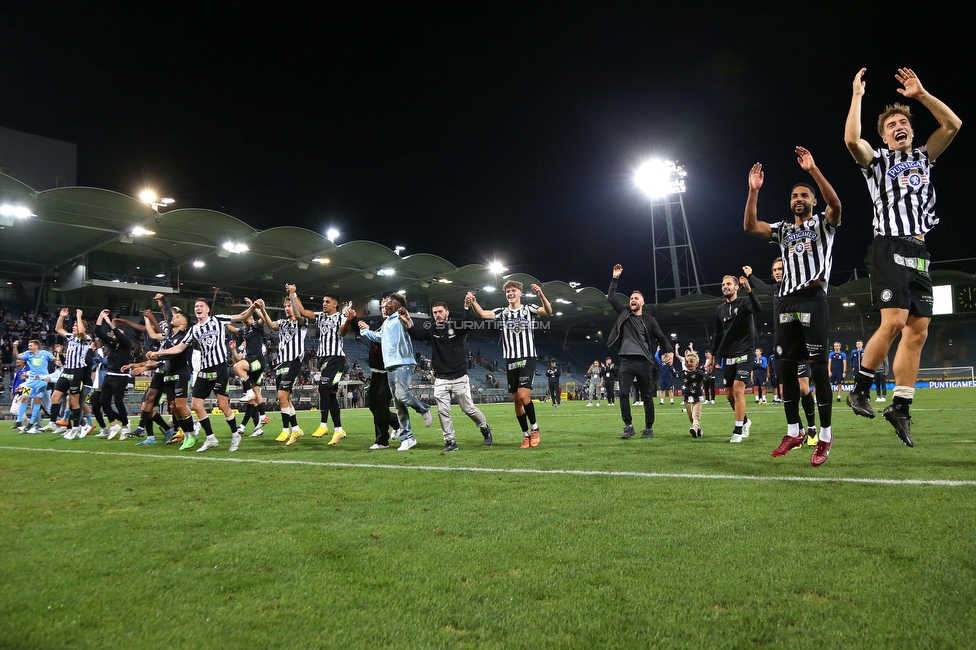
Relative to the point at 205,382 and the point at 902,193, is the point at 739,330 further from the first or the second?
the point at 205,382

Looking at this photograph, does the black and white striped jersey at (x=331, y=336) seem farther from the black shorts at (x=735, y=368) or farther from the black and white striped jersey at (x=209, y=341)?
the black shorts at (x=735, y=368)

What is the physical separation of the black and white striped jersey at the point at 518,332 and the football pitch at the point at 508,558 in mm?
3183

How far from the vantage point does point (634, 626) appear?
70.6 inches

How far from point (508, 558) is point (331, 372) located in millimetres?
7407

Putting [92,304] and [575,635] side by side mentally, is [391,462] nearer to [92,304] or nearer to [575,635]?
[575,635]

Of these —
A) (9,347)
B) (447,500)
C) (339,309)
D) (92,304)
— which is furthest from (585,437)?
(92,304)

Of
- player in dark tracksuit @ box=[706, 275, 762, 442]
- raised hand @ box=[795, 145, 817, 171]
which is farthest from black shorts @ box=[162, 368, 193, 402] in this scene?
raised hand @ box=[795, 145, 817, 171]

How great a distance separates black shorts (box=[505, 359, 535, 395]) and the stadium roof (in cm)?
2118

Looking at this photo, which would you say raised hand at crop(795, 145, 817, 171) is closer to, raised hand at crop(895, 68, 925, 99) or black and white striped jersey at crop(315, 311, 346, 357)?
raised hand at crop(895, 68, 925, 99)

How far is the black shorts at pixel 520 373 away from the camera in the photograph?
7.99 m

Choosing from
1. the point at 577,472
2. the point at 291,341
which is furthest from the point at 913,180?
the point at 291,341

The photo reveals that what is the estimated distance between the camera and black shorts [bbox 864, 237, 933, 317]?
452cm

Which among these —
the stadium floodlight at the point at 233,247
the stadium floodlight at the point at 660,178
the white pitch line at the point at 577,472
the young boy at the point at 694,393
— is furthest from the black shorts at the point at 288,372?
the stadium floodlight at the point at 660,178

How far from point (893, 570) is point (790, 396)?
3.27 meters
